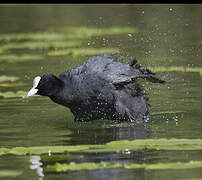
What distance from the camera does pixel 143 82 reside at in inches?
611

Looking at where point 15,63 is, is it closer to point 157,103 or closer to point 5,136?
point 157,103

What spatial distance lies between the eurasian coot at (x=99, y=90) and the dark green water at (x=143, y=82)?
0.19 metres

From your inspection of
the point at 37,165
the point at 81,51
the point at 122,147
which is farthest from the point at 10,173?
the point at 81,51

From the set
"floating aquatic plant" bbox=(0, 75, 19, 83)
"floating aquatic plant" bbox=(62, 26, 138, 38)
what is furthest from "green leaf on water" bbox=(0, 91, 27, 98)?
"floating aquatic plant" bbox=(62, 26, 138, 38)

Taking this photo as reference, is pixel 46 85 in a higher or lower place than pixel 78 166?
higher

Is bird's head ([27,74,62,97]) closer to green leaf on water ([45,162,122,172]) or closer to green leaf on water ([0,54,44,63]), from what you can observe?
green leaf on water ([45,162,122,172])

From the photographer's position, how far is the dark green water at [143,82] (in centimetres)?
973

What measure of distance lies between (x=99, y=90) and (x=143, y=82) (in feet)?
11.0

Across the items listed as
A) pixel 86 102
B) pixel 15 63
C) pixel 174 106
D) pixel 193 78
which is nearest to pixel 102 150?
pixel 86 102

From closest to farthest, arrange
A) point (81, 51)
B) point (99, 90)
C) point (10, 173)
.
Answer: point (10, 173), point (99, 90), point (81, 51)

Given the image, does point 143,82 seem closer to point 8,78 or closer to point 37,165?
point 8,78

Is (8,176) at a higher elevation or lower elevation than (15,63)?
lower

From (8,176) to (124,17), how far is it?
1930cm

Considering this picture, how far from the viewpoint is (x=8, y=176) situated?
29.8ft
